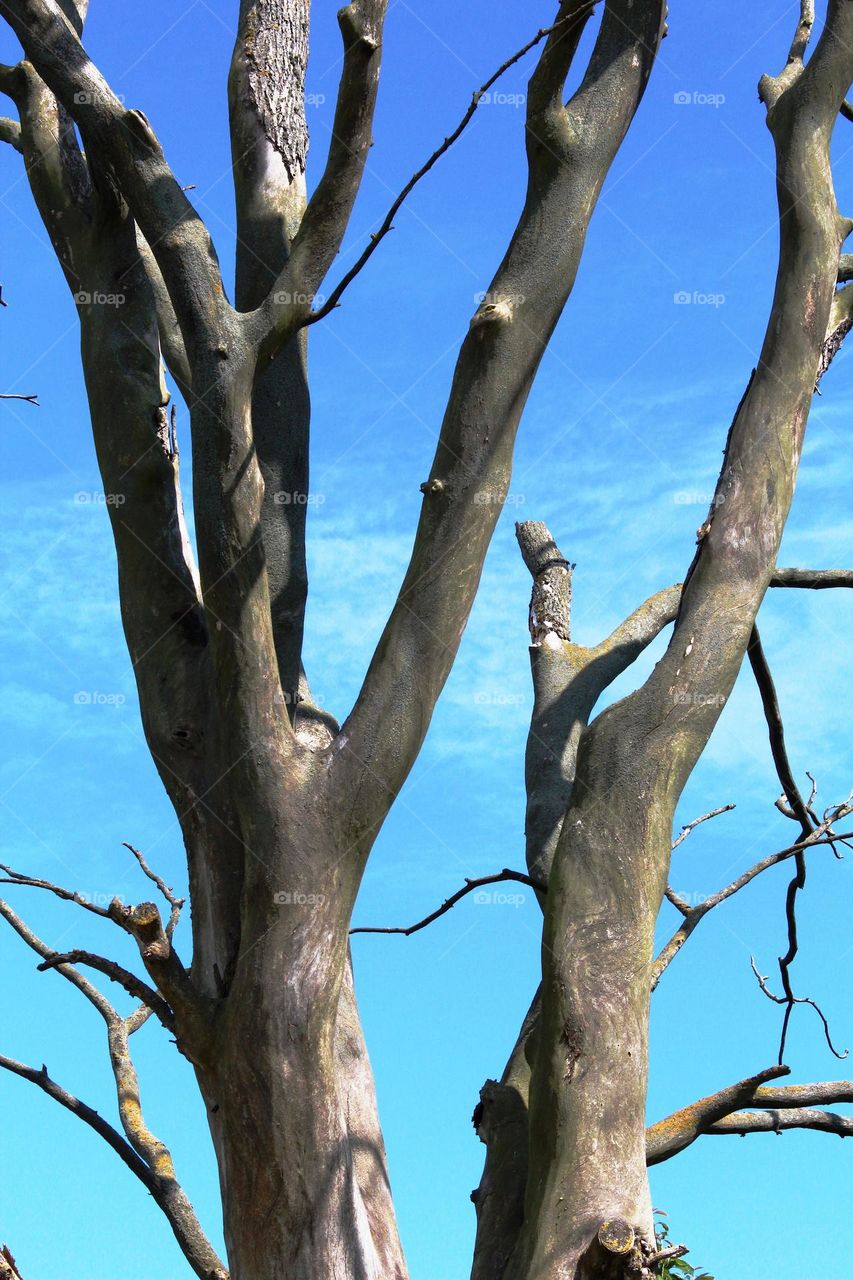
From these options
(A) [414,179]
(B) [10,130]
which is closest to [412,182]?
(A) [414,179]

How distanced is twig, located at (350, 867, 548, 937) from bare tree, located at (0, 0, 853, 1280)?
0.03m

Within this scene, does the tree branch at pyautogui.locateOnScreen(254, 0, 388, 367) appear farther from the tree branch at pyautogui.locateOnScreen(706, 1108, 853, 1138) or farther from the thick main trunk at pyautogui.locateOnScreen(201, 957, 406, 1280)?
the tree branch at pyautogui.locateOnScreen(706, 1108, 853, 1138)

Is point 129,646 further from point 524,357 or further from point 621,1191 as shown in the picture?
point 621,1191

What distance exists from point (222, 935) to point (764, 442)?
2116 millimetres

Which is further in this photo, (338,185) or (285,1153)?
(338,185)

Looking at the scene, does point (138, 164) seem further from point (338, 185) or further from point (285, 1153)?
point (285, 1153)

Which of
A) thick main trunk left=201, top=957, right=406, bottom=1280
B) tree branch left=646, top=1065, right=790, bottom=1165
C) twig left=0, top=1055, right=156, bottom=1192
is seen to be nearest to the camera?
thick main trunk left=201, top=957, right=406, bottom=1280

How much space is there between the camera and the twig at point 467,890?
12.3 feet

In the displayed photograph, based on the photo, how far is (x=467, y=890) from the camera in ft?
12.8

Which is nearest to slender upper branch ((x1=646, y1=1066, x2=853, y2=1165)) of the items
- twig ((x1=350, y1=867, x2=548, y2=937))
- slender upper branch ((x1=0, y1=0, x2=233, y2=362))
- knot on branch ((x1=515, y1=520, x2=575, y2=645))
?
twig ((x1=350, y1=867, x2=548, y2=937))

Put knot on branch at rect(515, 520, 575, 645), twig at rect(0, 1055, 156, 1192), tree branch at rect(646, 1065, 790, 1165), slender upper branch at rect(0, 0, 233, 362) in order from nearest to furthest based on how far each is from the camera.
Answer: slender upper branch at rect(0, 0, 233, 362)
tree branch at rect(646, 1065, 790, 1165)
twig at rect(0, 1055, 156, 1192)
knot on branch at rect(515, 520, 575, 645)

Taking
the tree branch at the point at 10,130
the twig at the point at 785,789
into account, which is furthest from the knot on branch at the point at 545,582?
the tree branch at the point at 10,130

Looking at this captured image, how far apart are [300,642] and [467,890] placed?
95 centimetres

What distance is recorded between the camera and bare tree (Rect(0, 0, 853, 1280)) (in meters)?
2.96
